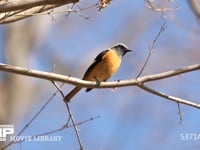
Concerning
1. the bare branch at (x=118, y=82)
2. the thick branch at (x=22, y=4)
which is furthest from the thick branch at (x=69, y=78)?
the thick branch at (x=22, y=4)

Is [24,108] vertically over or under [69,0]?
over

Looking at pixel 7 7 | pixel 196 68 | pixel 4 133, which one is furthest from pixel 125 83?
pixel 4 133

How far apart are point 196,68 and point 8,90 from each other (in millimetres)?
2644

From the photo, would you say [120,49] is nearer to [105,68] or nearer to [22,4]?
[105,68]

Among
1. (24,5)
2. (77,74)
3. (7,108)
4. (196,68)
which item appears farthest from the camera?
(77,74)

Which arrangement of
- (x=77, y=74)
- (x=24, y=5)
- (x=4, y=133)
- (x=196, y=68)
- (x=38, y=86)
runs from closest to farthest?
1. (x=24, y=5)
2. (x=196, y=68)
3. (x=4, y=133)
4. (x=38, y=86)
5. (x=77, y=74)

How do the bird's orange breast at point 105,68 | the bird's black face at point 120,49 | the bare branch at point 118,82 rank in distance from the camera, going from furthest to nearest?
the bird's black face at point 120,49, the bird's orange breast at point 105,68, the bare branch at point 118,82

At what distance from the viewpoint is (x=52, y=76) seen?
2.45 meters

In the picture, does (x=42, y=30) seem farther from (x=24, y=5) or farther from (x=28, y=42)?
(x=24, y=5)
